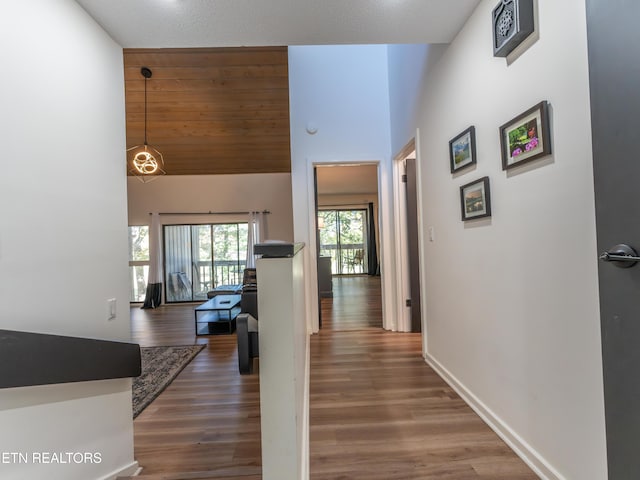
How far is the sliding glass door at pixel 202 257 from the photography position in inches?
290

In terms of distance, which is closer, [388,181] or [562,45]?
[562,45]

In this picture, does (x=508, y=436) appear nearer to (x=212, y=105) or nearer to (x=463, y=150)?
(x=463, y=150)

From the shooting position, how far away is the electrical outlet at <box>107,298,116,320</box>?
166 centimetres

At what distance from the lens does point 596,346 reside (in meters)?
1.18

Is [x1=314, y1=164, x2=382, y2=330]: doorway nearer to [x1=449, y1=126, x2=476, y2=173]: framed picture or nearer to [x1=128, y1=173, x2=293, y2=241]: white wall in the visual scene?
[x1=128, y1=173, x2=293, y2=241]: white wall

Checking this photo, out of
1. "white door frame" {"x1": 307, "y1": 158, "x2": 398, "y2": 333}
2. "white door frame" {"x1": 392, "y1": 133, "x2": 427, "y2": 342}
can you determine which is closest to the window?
"white door frame" {"x1": 307, "y1": 158, "x2": 398, "y2": 333}

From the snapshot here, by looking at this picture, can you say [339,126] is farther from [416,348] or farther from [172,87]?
[416,348]

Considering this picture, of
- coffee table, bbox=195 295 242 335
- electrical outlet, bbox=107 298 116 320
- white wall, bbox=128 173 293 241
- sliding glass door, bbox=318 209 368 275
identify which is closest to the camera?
electrical outlet, bbox=107 298 116 320

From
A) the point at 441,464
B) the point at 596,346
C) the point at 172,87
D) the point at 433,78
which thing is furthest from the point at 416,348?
the point at 172,87

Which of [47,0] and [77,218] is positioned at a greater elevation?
[47,0]

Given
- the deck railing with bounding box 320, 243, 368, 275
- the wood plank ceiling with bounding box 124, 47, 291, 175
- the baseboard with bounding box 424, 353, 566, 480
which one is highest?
the wood plank ceiling with bounding box 124, 47, 291, 175

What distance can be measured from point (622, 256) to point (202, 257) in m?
7.58

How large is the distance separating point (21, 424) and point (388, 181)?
11.8 feet

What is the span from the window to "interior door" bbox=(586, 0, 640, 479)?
7.95 meters
